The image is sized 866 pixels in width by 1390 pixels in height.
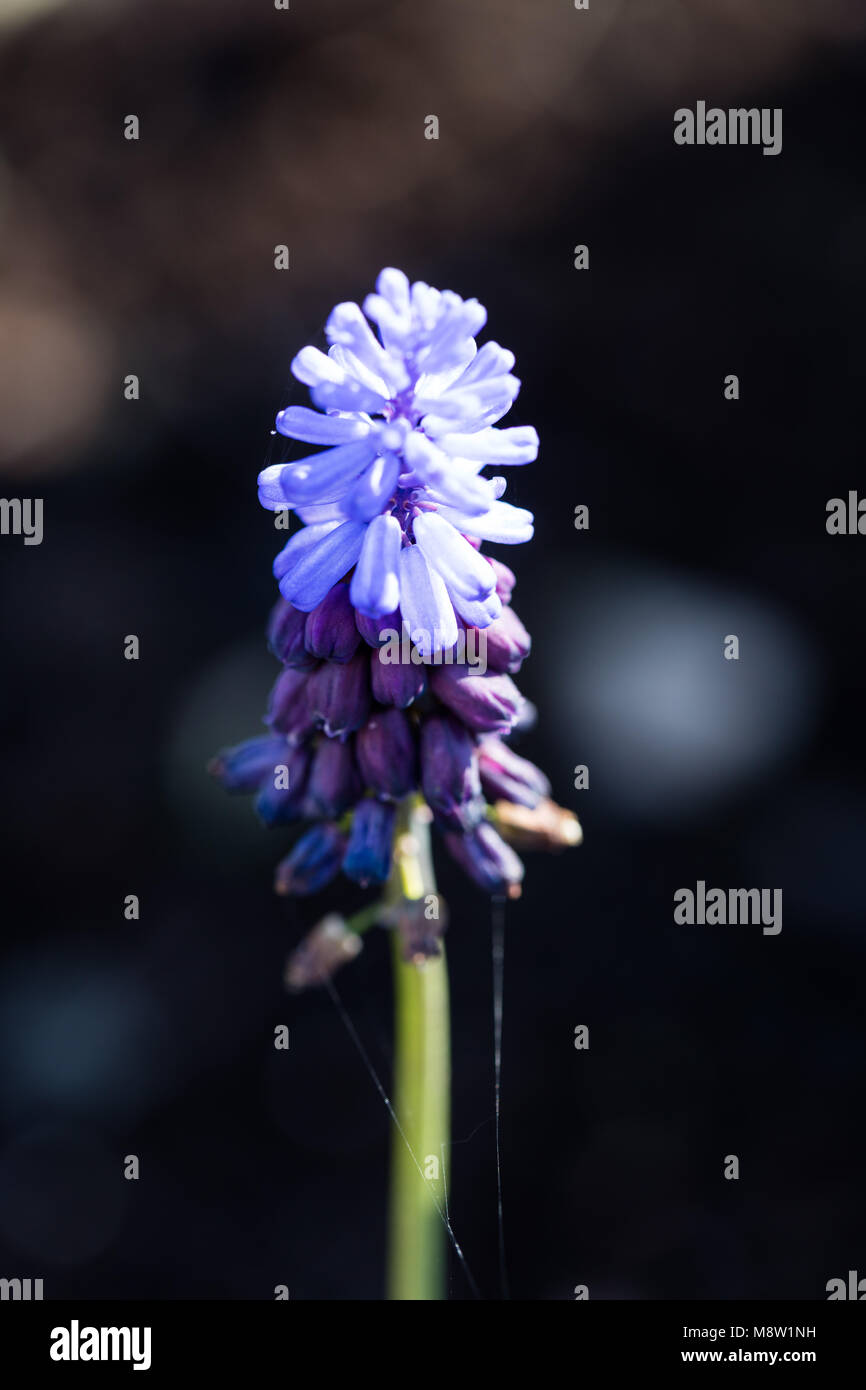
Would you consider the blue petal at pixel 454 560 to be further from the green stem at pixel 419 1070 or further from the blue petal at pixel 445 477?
the green stem at pixel 419 1070

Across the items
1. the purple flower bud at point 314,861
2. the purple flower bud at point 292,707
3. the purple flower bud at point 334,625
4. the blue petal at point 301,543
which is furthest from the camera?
the purple flower bud at point 314,861

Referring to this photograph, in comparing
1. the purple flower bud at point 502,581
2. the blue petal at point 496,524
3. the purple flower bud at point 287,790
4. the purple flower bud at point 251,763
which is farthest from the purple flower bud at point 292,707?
the blue petal at point 496,524

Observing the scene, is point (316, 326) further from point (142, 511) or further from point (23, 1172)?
point (23, 1172)

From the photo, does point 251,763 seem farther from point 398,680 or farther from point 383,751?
point 398,680

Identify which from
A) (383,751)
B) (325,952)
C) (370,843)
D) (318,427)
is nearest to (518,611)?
(325,952)

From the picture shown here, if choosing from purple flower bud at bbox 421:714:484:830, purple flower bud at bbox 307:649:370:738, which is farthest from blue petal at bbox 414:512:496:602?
purple flower bud at bbox 421:714:484:830
